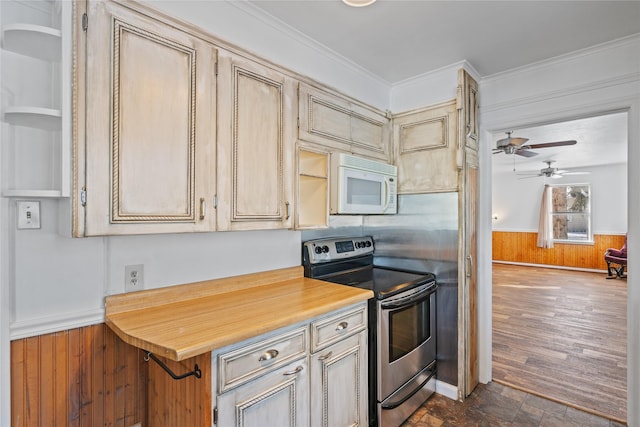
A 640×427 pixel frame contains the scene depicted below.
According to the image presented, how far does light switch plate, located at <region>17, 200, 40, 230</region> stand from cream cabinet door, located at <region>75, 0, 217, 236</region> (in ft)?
1.00

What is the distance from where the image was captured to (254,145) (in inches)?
66.9

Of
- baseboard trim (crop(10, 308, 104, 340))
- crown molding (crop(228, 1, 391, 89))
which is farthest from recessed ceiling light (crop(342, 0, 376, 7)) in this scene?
baseboard trim (crop(10, 308, 104, 340))

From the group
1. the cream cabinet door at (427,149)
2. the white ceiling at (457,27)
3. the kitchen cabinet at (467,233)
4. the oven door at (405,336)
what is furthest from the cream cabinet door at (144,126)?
the kitchen cabinet at (467,233)

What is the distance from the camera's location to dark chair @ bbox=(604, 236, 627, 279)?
6.61 m

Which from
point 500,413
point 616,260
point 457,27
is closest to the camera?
point 457,27

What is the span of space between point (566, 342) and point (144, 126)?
445cm

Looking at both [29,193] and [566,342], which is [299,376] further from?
[566,342]

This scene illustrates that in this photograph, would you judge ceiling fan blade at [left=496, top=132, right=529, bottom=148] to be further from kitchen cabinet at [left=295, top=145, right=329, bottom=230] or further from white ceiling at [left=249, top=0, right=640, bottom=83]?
kitchen cabinet at [left=295, top=145, right=329, bottom=230]

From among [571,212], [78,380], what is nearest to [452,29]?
[78,380]

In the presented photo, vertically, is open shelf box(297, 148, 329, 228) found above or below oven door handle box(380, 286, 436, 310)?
above

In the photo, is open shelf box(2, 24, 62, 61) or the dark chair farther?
the dark chair

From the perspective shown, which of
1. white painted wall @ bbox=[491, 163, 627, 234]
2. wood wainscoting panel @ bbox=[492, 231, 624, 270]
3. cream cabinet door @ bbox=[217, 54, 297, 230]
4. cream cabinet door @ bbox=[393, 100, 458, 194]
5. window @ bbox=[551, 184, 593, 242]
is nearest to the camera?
cream cabinet door @ bbox=[217, 54, 297, 230]

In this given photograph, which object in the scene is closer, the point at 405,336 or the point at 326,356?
the point at 326,356

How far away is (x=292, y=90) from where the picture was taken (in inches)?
74.4
